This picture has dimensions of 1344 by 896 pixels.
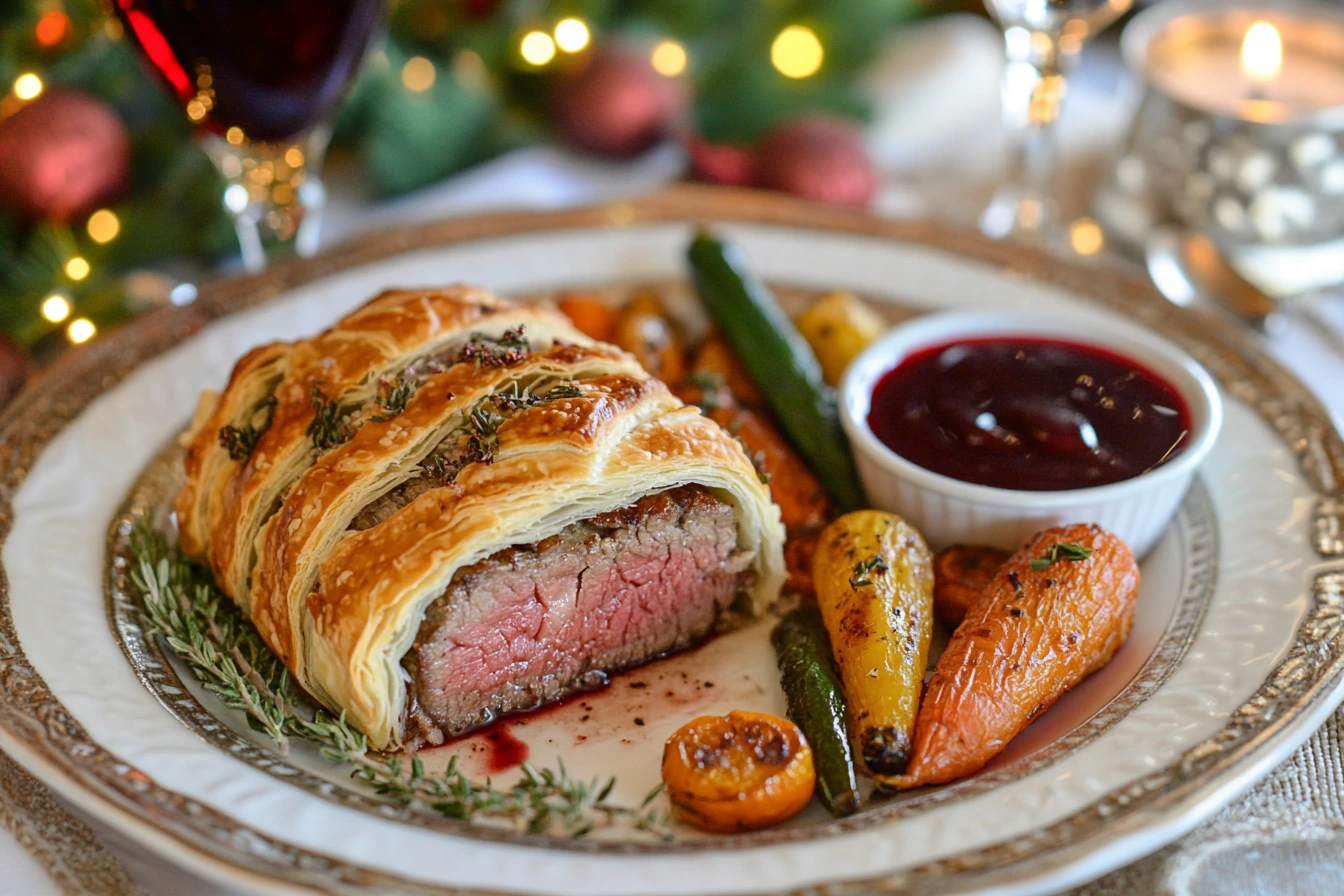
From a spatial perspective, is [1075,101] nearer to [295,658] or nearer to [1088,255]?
[1088,255]

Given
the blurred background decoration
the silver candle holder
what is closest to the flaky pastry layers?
the blurred background decoration

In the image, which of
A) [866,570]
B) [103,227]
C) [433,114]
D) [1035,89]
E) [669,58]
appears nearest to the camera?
[866,570]

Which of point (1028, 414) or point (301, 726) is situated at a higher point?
point (301, 726)

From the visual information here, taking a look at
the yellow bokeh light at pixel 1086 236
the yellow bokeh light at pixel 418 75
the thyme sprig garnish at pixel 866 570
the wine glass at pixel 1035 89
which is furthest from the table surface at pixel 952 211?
the thyme sprig garnish at pixel 866 570

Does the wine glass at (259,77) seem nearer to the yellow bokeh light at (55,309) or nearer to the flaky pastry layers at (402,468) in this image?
the yellow bokeh light at (55,309)

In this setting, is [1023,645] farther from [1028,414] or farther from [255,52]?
[255,52]

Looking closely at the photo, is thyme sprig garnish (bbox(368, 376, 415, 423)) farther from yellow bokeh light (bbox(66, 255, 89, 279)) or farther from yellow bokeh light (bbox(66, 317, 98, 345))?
yellow bokeh light (bbox(66, 255, 89, 279))

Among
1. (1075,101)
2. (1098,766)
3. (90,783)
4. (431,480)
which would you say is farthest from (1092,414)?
(1075,101)

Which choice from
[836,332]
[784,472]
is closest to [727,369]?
[836,332]
